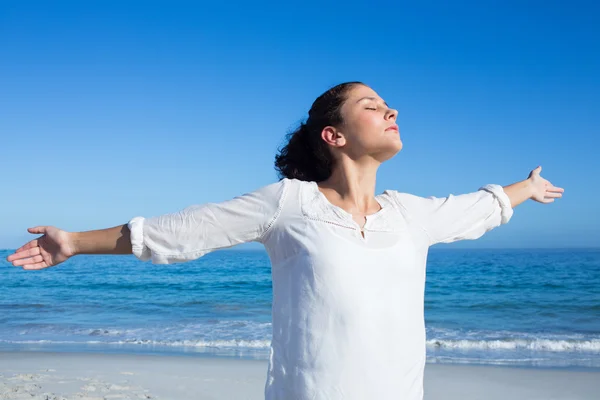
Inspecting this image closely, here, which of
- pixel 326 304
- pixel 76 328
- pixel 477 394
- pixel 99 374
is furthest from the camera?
pixel 76 328

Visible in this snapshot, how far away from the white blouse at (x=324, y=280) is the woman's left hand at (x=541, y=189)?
2.67 feet

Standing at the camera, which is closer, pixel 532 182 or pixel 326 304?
pixel 326 304

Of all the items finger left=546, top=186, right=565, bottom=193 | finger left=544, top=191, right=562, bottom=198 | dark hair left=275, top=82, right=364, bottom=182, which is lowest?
finger left=544, top=191, right=562, bottom=198

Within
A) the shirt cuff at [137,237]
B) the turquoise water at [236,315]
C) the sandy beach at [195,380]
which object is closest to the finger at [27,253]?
the shirt cuff at [137,237]

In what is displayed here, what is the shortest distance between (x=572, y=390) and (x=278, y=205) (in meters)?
5.46

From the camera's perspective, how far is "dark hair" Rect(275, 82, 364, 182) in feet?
7.72

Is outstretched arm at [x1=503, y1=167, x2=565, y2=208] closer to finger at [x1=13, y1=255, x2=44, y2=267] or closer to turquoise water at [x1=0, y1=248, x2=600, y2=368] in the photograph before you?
finger at [x1=13, y1=255, x2=44, y2=267]

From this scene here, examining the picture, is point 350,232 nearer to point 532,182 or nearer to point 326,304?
point 326,304

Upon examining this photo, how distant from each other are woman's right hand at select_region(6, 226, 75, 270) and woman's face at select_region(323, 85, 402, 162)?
3.49ft

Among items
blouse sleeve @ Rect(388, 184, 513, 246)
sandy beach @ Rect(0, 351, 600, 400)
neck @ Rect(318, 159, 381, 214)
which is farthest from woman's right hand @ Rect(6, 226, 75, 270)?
sandy beach @ Rect(0, 351, 600, 400)

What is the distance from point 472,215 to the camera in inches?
93.7

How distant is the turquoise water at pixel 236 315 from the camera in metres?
9.35

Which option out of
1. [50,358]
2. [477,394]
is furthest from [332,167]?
[50,358]

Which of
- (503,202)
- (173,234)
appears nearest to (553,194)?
(503,202)
